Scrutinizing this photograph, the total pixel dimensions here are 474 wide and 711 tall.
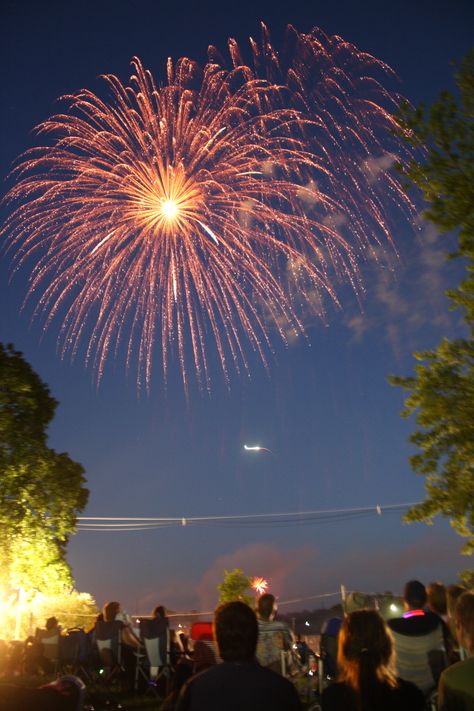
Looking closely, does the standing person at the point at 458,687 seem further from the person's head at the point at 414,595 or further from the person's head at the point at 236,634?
the person's head at the point at 414,595

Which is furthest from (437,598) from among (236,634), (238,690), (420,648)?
(238,690)

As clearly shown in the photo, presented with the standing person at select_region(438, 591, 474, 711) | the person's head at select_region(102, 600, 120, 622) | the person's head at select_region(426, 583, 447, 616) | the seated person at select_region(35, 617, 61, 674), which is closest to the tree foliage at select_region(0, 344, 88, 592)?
the seated person at select_region(35, 617, 61, 674)

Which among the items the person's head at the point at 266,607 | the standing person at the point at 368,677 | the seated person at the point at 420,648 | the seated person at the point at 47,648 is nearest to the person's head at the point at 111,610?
the seated person at the point at 47,648

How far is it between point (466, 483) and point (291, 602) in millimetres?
24336

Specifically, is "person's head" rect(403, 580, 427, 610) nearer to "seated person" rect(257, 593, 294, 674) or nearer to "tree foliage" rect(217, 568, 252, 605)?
"seated person" rect(257, 593, 294, 674)

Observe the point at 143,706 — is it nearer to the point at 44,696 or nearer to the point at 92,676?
the point at 92,676

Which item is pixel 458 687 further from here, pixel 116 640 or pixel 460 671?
pixel 116 640

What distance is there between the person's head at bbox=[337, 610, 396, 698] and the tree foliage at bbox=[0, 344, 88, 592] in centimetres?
1348

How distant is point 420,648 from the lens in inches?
234

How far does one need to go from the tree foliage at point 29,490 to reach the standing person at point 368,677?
532 inches

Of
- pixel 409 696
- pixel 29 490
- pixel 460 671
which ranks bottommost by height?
pixel 409 696

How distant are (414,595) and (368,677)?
338cm

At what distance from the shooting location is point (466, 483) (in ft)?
44.0

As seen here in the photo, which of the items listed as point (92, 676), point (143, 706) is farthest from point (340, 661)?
point (92, 676)
